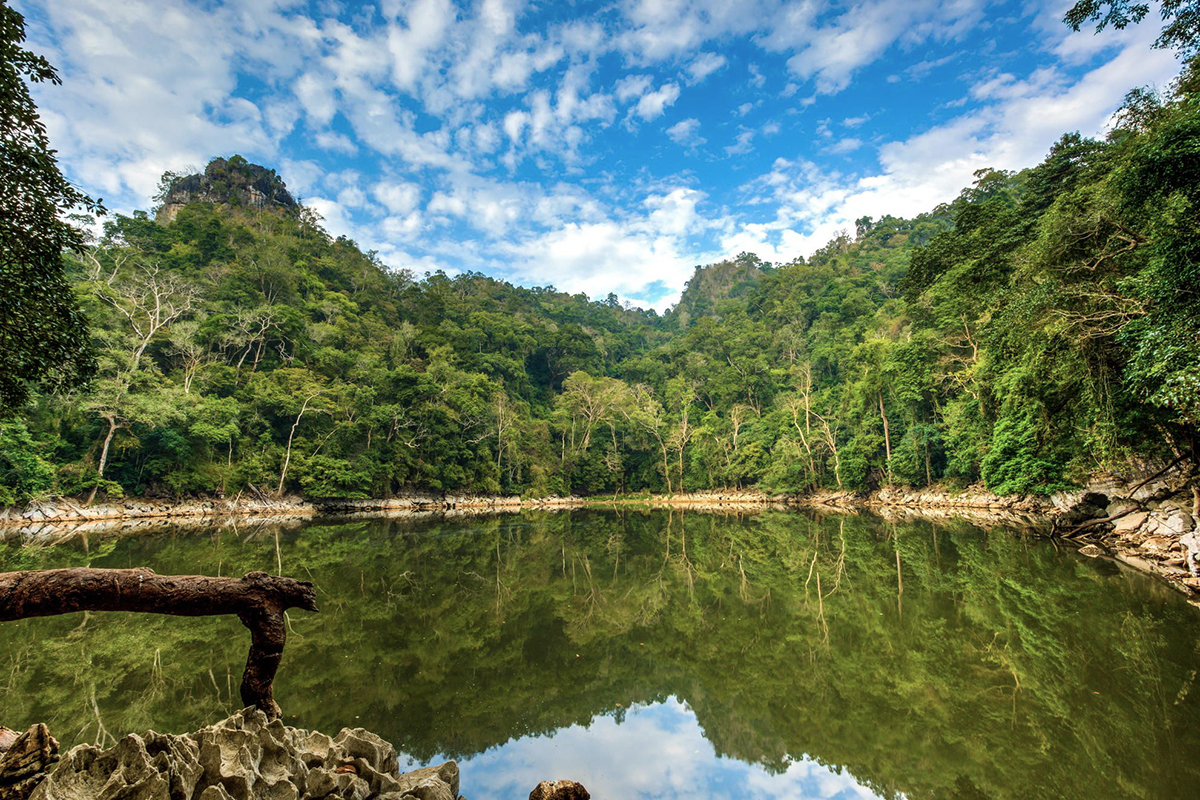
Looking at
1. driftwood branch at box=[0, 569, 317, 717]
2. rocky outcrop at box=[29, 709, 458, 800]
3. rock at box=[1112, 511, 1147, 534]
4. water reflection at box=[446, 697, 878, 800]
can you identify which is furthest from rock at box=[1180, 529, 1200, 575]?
driftwood branch at box=[0, 569, 317, 717]

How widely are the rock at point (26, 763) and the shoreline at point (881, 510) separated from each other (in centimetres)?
1228

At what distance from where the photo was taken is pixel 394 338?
3894 cm

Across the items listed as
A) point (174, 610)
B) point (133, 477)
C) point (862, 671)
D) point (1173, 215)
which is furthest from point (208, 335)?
point (1173, 215)

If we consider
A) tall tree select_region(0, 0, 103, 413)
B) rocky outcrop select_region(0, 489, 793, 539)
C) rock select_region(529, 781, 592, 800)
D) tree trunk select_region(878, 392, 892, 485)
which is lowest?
rocky outcrop select_region(0, 489, 793, 539)

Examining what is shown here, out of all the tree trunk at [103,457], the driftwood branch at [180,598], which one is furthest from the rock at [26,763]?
the tree trunk at [103,457]

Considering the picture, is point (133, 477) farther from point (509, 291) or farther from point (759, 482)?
point (509, 291)

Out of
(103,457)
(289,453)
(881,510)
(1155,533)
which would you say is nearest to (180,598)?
(1155,533)

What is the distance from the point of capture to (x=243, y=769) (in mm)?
2412

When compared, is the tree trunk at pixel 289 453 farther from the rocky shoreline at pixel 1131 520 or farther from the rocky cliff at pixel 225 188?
the rocky cliff at pixel 225 188

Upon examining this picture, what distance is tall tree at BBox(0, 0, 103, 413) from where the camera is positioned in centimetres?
554

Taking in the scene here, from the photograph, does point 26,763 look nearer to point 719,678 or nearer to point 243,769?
point 243,769

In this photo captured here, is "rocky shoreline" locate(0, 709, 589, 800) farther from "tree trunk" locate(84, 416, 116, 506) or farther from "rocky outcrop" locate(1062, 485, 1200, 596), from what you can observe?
"tree trunk" locate(84, 416, 116, 506)

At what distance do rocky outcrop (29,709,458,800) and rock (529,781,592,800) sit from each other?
58 cm

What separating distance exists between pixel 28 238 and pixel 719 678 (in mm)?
9908
